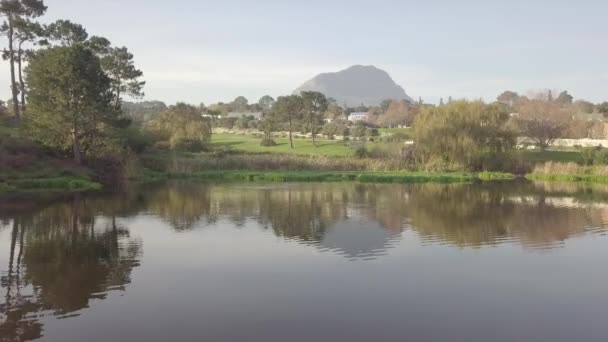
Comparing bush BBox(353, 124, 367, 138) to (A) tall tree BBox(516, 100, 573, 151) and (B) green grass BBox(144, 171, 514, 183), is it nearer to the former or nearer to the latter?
(A) tall tree BBox(516, 100, 573, 151)

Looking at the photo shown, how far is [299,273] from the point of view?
56.0 feet

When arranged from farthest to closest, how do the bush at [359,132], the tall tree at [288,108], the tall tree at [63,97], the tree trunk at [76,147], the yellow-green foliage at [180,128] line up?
1. the bush at [359,132]
2. the tall tree at [288,108]
3. the yellow-green foliage at [180,128]
4. the tree trunk at [76,147]
5. the tall tree at [63,97]

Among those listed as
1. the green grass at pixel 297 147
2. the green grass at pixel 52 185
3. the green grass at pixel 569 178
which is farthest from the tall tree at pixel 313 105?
the green grass at pixel 52 185

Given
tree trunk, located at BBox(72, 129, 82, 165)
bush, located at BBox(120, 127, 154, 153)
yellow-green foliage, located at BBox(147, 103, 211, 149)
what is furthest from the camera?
yellow-green foliage, located at BBox(147, 103, 211, 149)

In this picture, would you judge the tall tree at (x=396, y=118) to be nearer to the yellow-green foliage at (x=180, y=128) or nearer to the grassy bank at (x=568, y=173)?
the yellow-green foliage at (x=180, y=128)

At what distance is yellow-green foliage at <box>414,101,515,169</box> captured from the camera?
61281 millimetres

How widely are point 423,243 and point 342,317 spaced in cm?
990

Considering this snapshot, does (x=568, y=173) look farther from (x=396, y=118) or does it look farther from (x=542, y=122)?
(x=396, y=118)

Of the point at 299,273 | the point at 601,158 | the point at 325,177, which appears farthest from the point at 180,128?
the point at 299,273

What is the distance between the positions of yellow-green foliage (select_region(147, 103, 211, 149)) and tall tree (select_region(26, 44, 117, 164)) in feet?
59.4

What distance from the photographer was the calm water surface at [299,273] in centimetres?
1239

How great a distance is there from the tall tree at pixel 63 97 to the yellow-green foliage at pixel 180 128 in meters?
18.1

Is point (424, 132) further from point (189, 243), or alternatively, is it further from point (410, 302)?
point (410, 302)

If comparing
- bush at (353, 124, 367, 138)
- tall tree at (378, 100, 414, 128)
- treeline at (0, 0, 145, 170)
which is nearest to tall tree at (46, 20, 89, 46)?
treeline at (0, 0, 145, 170)
